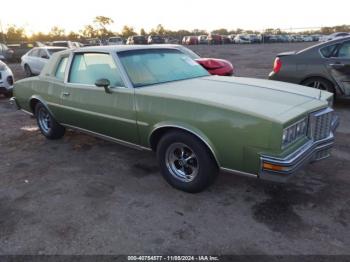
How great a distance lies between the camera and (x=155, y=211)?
3.34 meters

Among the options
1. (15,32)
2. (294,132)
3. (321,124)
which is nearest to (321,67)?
(321,124)

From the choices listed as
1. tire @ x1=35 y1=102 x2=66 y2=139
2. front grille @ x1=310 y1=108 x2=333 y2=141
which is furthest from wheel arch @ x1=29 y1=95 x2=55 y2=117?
front grille @ x1=310 y1=108 x2=333 y2=141

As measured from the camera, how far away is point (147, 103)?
3.66 metres

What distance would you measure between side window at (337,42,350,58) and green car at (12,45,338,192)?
3309 mm

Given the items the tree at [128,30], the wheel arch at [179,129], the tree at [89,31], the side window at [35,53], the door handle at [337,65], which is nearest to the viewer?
the wheel arch at [179,129]

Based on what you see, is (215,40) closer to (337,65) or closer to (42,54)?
(42,54)

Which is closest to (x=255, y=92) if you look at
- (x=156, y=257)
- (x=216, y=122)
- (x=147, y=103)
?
(x=216, y=122)

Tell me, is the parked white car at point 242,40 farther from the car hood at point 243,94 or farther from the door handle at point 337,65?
the car hood at point 243,94

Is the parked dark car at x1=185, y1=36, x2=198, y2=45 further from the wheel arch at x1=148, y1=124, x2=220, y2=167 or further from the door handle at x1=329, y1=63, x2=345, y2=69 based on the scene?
the wheel arch at x1=148, y1=124, x2=220, y2=167

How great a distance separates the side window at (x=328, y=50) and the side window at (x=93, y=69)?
483 centimetres

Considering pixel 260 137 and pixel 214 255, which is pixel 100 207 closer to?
pixel 214 255

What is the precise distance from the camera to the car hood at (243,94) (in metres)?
3.10

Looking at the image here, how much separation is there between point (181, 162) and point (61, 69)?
2646 mm

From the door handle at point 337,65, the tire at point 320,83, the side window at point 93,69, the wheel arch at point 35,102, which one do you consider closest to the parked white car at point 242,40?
the tire at point 320,83
